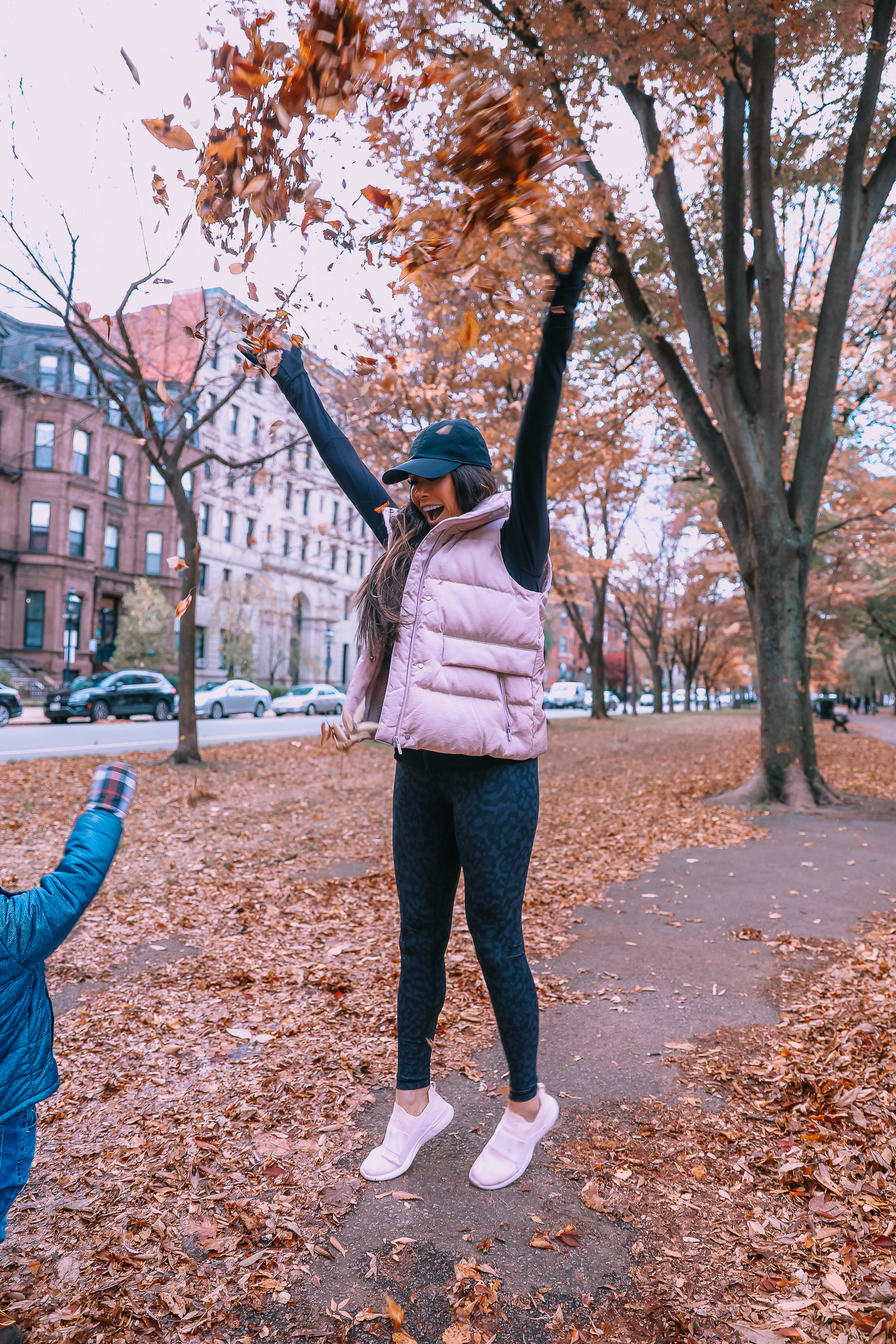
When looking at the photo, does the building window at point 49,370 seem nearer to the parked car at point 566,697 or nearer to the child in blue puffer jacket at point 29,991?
the parked car at point 566,697

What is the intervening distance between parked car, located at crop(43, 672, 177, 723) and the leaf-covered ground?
16.1 metres

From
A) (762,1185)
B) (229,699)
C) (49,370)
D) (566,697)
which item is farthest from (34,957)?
(566,697)

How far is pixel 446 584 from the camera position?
2264 millimetres

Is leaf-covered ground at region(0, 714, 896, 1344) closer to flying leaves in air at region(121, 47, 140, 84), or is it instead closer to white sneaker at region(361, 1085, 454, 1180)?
white sneaker at region(361, 1085, 454, 1180)

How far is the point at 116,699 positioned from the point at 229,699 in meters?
5.44

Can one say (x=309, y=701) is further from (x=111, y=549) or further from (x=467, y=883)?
(x=467, y=883)

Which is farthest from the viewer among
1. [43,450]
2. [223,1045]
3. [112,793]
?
[43,450]

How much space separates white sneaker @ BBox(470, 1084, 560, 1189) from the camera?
2.44 meters

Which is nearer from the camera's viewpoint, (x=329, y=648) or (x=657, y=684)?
(x=657, y=684)

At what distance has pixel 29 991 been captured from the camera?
1.91 meters

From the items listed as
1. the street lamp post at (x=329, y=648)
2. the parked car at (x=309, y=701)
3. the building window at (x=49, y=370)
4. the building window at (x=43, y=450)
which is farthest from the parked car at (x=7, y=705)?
the street lamp post at (x=329, y=648)

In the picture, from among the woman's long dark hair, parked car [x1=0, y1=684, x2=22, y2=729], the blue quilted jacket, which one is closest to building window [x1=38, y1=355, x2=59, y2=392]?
parked car [x1=0, y1=684, x2=22, y2=729]

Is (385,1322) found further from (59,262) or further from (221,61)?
(59,262)

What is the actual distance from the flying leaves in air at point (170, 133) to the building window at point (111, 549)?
38.1 meters
